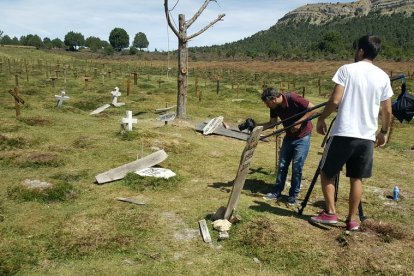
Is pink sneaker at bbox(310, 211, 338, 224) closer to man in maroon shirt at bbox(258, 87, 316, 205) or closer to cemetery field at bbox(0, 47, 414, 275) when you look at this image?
cemetery field at bbox(0, 47, 414, 275)

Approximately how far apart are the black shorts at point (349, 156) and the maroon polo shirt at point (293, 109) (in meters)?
1.69

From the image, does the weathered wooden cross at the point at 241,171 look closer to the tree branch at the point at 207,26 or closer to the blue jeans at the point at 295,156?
the blue jeans at the point at 295,156

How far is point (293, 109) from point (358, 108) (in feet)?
6.84

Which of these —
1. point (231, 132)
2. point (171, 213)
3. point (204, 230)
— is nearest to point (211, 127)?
point (231, 132)

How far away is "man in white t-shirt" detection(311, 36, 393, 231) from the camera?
4.64 m

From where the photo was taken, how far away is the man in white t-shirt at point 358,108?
464cm

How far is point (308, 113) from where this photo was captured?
6.38 metres

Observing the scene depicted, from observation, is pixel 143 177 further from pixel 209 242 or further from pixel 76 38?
pixel 76 38

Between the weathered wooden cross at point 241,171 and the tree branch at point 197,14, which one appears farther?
the tree branch at point 197,14

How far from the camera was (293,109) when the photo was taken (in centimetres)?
673

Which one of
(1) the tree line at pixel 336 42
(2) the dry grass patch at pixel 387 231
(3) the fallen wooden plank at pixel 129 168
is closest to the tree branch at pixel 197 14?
(3) the fallen wooden plank at pixel 129 168

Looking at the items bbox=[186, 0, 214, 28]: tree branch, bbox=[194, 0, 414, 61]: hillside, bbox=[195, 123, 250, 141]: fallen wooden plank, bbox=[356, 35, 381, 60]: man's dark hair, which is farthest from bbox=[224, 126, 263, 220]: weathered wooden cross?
bbox=[194, 0, 414, 61]: hillside

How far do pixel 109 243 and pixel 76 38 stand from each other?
144 meters

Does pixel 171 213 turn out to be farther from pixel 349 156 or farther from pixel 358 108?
pixel 358 108
